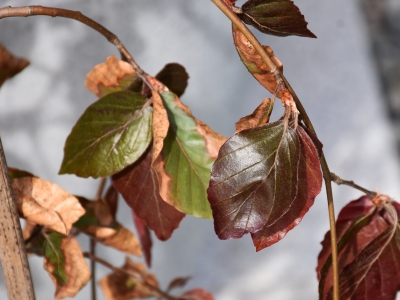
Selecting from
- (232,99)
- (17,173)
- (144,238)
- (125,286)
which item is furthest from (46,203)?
(232,99)

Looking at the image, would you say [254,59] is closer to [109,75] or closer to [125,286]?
[109,75]

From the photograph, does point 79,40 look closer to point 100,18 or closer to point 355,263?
point 100,18

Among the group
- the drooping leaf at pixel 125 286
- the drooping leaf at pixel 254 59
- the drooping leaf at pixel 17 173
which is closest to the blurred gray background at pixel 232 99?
the drooping leaf at pixel 125 286

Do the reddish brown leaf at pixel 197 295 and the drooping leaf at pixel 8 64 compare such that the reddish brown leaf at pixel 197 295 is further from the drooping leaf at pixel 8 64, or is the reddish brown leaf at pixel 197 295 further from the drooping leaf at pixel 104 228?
the drooping leaf at pixel 8 64

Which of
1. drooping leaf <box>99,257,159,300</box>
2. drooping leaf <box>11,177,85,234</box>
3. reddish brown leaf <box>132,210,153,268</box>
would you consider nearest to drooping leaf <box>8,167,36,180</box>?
drooping leaf <box>11,177,85,234</box>

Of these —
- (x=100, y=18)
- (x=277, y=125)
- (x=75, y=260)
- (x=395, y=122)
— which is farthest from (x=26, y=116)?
(x=395, y=122)

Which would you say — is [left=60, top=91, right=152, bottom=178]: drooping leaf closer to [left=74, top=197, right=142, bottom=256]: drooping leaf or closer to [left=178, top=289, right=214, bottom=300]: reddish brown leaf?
[left=74, top=197, right=142, bottom=256]: drooping leaf
